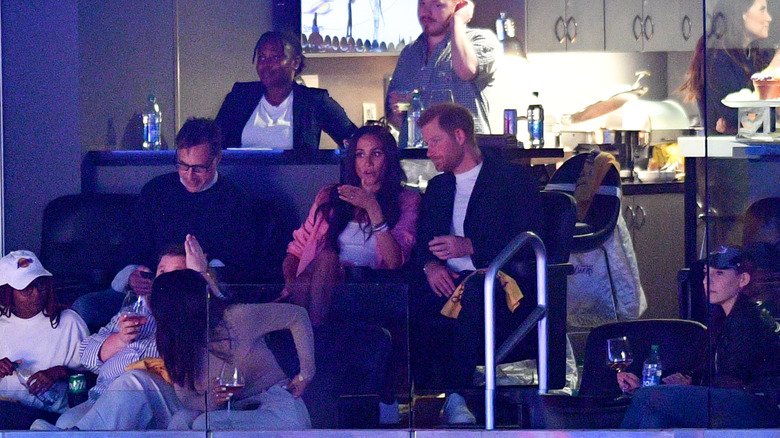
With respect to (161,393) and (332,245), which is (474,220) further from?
(161,393)

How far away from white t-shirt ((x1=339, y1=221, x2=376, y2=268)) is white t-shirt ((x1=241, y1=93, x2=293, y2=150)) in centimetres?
64

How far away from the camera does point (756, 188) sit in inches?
127

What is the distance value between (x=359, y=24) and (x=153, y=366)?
2.40 m

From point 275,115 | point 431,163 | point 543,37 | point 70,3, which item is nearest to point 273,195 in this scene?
point 275,115

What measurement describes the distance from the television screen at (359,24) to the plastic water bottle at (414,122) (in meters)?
0.42

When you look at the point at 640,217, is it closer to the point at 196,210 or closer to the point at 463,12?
the point at 463,12

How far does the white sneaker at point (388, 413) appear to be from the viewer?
3139mm

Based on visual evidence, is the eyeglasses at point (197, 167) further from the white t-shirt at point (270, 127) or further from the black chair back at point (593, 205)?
the black chair back at point (593, 205)

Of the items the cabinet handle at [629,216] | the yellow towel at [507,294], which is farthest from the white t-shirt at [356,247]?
the cabinet handle at [629,216]

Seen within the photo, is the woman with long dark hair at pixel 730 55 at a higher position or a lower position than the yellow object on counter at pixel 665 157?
higher

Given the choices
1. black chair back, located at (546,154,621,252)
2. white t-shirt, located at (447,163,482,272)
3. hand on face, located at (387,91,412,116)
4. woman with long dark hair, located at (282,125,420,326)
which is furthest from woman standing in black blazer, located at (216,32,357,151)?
black chair back, located at (546,154,621,252)

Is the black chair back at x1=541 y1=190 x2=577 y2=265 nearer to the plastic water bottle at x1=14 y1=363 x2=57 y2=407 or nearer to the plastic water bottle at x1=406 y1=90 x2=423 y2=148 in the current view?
the plastic water bottle at x1=406 y1=90 x2=423 y2=148

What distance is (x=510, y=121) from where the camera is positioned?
4852 millimetres

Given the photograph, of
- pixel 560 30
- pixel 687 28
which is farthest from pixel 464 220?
pixel 687 28
